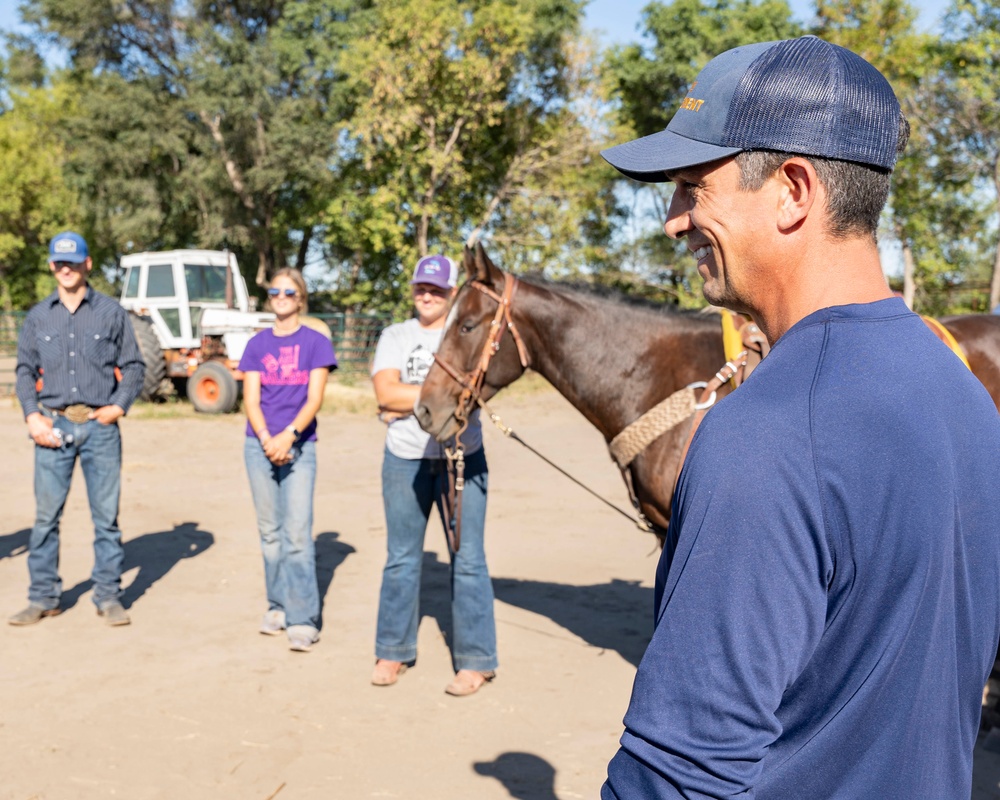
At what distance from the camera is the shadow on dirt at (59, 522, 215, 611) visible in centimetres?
640

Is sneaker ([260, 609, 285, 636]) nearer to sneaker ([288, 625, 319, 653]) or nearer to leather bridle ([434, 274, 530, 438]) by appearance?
sneaker ([288, 625, 319, 653])

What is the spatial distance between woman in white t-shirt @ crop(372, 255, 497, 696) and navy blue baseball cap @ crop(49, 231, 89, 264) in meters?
2.23

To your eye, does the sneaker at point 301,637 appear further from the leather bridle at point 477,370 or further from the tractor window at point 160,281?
the tractor window at point 160,281

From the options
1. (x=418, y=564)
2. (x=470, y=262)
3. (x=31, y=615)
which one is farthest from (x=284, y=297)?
(x=31, y=615)

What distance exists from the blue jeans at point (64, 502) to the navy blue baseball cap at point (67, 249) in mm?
997

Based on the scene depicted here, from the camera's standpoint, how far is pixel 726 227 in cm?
116

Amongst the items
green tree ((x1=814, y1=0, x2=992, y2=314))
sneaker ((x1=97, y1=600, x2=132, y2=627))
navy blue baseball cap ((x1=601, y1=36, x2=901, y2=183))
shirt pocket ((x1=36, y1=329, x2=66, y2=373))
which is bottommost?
sneaker ((x1=97, y1=600, x2=132, y2=627))

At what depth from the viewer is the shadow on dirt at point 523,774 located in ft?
12.4

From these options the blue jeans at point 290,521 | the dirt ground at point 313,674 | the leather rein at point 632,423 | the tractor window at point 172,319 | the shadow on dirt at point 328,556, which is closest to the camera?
the dirt ground at point 313,674

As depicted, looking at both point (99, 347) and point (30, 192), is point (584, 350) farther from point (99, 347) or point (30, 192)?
point (30, 192)

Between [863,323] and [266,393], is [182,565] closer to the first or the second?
[266,393]

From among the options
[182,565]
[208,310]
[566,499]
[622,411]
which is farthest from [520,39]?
[622,411]

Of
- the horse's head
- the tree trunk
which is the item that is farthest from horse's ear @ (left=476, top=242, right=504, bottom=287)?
the tree trunk

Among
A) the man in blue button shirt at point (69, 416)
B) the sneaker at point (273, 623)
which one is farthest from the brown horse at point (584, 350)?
the man in blue button shirt at point (69, 416)
